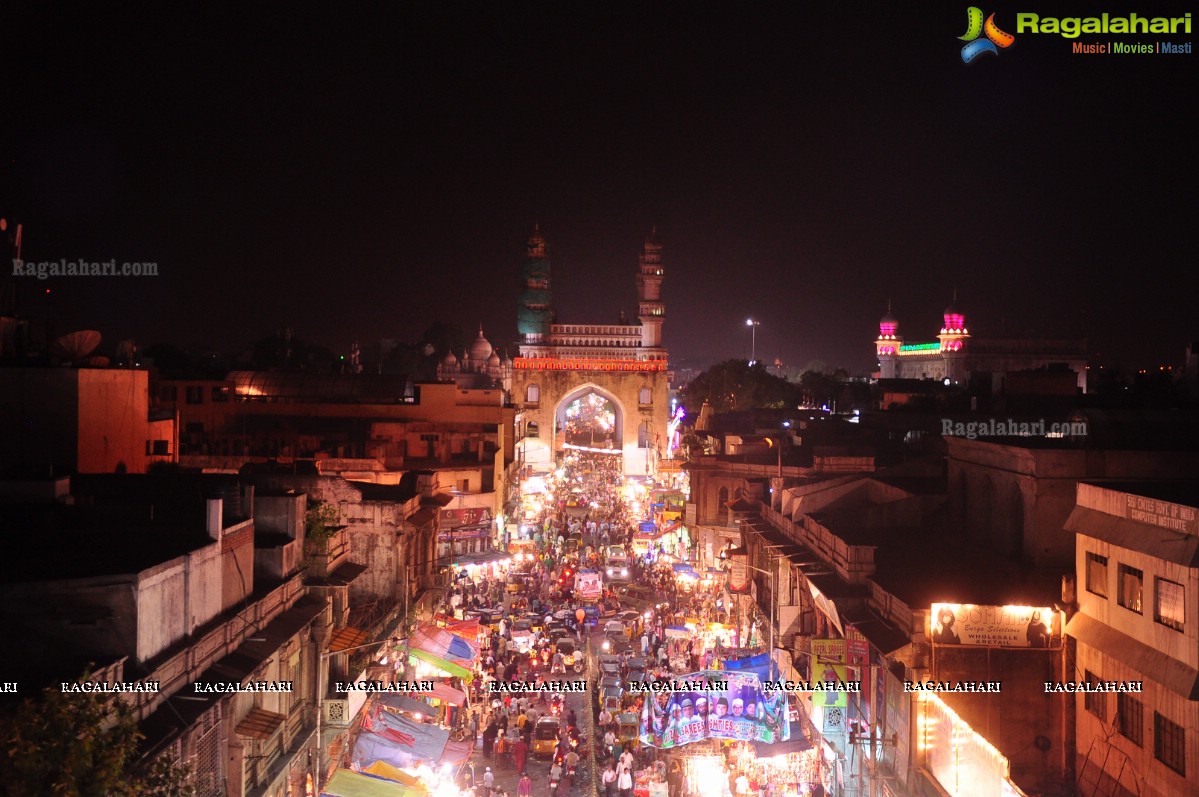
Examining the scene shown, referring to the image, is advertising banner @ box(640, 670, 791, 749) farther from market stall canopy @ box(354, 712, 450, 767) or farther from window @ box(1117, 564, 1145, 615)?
window @ box(1117, 564, 1145, 615)

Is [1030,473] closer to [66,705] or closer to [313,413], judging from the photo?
[66,705]

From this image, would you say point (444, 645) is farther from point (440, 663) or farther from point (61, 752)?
point (61, 752)

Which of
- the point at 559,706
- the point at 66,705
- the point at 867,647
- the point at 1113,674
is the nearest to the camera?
the point at 66,705

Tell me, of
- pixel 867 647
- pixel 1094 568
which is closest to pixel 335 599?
pixel 867 647

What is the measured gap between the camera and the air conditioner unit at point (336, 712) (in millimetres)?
13742

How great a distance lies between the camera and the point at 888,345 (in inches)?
3890

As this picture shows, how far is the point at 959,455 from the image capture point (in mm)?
18203

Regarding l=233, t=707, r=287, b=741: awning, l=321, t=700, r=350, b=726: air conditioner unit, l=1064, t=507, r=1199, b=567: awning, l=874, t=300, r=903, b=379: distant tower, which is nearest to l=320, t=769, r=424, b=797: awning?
l=233, t=707, r=287, b=741: awning

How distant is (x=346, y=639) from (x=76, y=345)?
772 cm

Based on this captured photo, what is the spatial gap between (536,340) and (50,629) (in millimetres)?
62900

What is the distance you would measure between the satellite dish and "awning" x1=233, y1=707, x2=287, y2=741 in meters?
9.42

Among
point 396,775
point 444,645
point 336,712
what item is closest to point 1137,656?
point 396,775

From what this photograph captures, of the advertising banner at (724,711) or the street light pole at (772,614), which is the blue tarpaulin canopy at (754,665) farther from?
the advertising banner at (724,711)

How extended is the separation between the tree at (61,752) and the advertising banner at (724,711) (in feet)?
26.6
